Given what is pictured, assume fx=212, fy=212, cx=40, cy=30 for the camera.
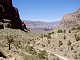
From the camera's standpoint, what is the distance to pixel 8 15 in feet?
314

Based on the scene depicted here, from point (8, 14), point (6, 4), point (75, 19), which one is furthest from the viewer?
point (75, 19)

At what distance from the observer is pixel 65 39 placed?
143 feet

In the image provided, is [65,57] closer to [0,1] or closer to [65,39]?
[65,39]

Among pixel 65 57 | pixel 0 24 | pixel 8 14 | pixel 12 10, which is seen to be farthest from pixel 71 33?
pixel 12 10

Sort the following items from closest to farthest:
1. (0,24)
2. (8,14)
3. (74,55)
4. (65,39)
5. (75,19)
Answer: (74,55)
(65,39)
(0,24)
(8,14)
(75,19)

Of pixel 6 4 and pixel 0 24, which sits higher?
pixel 6 4

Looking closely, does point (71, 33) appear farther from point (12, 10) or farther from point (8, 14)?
point (12, 10)

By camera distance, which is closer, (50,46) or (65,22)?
(50,46)

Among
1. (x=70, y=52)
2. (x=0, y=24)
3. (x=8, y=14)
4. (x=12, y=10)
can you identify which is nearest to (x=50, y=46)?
(x=70, y=52)

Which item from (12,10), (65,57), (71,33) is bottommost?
(65,57)

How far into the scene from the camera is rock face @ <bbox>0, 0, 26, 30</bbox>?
87875mm

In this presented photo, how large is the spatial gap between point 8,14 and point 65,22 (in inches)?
1967

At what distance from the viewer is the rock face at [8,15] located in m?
87.9

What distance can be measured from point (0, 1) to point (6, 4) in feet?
16.5
